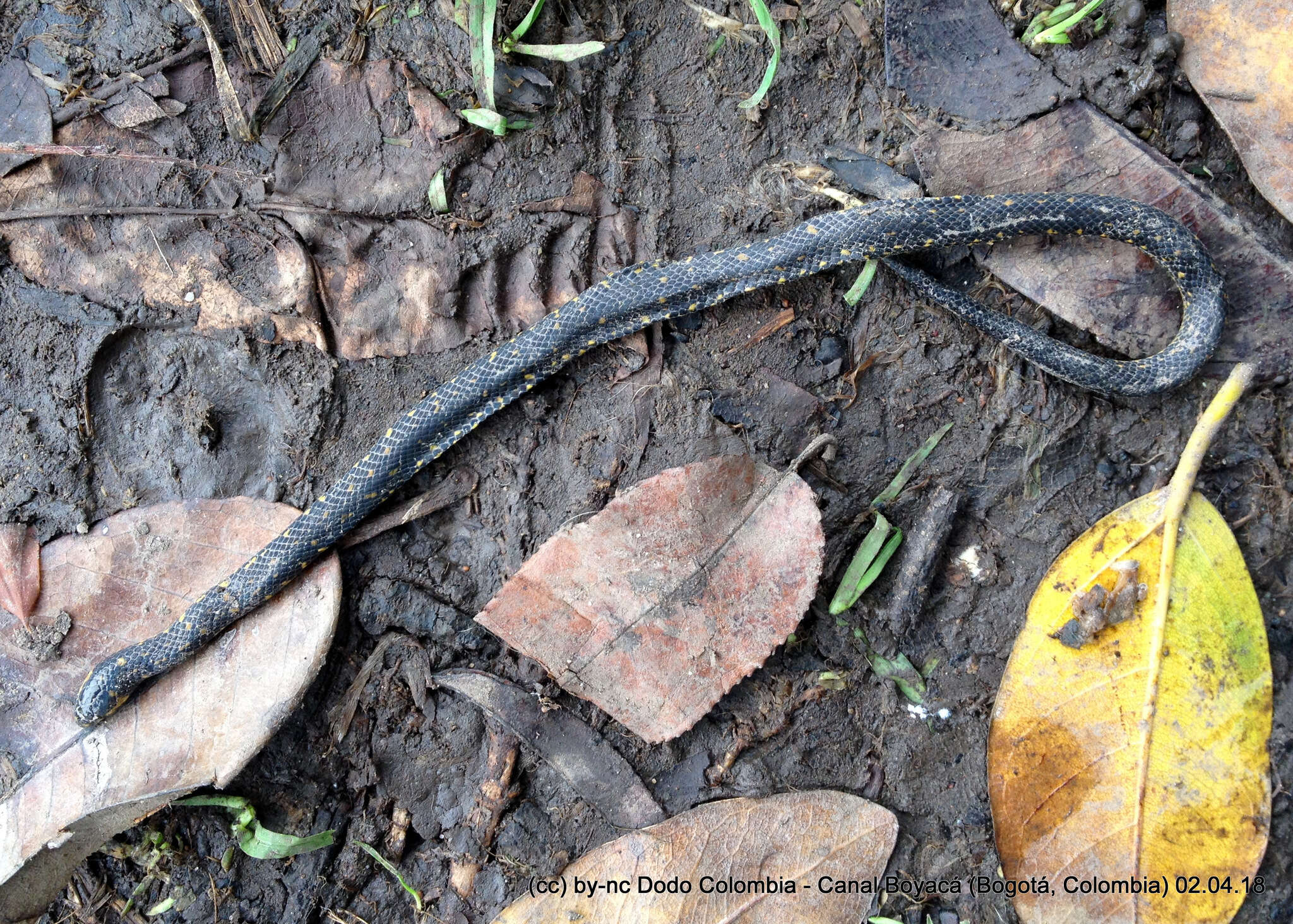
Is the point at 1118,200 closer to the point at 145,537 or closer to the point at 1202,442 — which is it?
the point at 1202,442

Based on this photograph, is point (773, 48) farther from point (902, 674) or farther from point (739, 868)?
point (739, 868)

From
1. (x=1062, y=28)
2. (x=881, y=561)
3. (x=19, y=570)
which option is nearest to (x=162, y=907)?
(x=19, y=570)

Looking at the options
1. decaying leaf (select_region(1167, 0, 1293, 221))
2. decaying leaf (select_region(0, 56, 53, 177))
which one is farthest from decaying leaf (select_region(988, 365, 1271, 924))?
decaying leaf (select_region(0, 56, 53, 177))

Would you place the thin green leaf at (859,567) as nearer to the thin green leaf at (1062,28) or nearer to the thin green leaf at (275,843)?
the thin green leaf at (1062,28)

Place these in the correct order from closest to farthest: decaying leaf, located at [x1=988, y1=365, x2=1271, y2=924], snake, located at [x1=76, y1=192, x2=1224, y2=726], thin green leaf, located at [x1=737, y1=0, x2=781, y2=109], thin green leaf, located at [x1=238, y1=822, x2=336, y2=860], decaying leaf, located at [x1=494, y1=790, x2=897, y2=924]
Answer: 1. decaying leaf, located at [x1=988, y1=365, x2=1271, y2=924]
2. decaying leaf, located at [x1=494, y1=790, x2=897, y2=924]
3. snake, located at [x1=76, y1=192, x2=1224, y2=726]
4. thin green leaf, located at [x1=737, y1=0, x2=781, y2=109]
5. thin green leaf, located at [x1=238, y1=822, x2=336, y2=860]

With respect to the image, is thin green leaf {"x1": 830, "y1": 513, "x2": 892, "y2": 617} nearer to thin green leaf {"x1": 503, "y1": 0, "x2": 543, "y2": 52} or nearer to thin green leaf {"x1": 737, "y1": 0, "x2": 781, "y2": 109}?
thin green leaf {"x1": 737, "y1": 0, "x2": 781, "y2": 109}

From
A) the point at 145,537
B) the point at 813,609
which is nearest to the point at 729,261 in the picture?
the point at 813,609

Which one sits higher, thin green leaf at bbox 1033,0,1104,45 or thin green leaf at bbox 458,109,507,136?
thin green leaf at bbox 1033,0,1104,45

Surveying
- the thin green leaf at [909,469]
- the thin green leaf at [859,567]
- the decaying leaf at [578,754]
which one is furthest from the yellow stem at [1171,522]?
the decaying leaf at [578,754]
